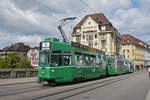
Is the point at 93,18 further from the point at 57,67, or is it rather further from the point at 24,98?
the point at 24,98

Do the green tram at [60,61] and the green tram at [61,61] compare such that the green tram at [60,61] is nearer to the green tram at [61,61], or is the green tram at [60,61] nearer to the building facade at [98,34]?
the green tram at [61,61]

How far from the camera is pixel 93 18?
207ft

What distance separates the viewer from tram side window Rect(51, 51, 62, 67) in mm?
13391

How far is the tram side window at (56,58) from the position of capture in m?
13.4

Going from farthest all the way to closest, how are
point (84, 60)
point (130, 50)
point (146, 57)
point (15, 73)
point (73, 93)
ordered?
point (146, 57)
point (130, 50)
point (15, 73)
point (84, 60)
point (73, 93)

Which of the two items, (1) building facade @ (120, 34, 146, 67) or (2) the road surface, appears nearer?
(2) the road surface

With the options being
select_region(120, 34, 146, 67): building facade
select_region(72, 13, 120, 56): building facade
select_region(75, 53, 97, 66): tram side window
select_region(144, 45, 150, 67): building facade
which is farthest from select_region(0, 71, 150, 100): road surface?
select_region(144, 45, 150, 67): building facade

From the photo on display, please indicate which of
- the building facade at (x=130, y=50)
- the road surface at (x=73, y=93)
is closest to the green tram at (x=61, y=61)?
the road surface at (x=73, y=93)


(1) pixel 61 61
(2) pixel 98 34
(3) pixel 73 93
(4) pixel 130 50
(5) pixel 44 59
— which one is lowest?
(3) pixel 73 93

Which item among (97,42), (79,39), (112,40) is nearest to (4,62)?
(79,39)

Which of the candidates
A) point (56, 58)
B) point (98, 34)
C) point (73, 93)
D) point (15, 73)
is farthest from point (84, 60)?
point (98, 34)

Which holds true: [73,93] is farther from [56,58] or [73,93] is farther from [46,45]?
[46,45]

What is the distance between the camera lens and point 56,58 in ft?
44.5

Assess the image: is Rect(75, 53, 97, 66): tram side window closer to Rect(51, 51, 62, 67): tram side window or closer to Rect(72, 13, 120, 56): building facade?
Rect(51, 51, 62, 67): tram side window
